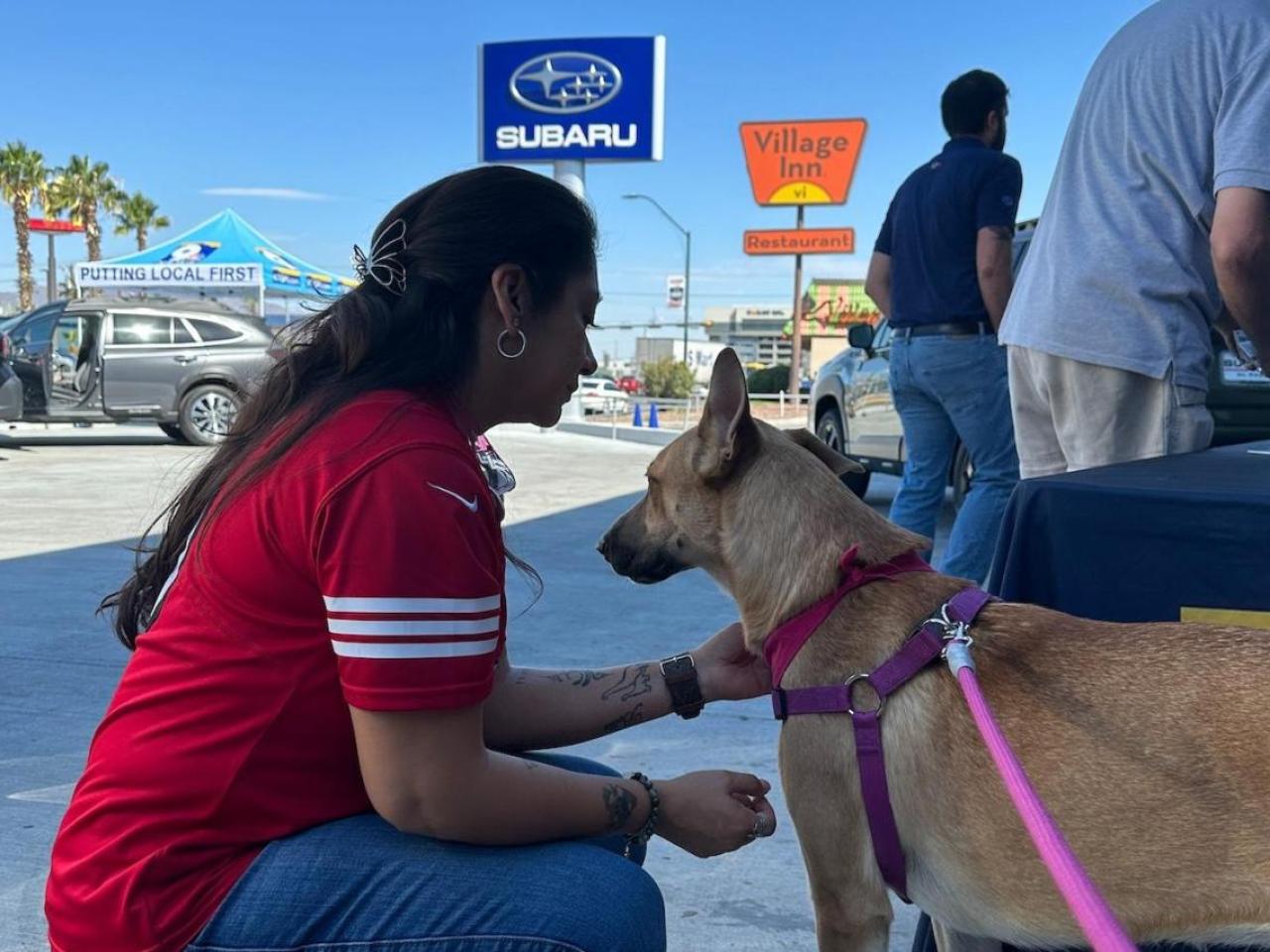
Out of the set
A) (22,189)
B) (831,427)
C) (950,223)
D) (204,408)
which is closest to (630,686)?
(950,223)

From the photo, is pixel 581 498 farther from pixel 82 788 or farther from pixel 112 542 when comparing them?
pixel 82 788

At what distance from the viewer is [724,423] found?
2.38 metres

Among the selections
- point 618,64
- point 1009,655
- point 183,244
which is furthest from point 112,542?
point 183,244

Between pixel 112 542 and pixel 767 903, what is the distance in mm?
6124

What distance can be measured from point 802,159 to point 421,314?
35.4m

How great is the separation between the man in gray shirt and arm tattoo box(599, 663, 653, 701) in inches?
58.6

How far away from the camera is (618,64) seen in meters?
18.1

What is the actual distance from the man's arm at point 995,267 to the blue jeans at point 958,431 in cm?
25

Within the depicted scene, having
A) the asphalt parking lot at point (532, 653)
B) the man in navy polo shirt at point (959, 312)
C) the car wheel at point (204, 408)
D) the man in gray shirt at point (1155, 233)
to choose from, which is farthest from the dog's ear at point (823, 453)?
the car wheel at point (204, 408)

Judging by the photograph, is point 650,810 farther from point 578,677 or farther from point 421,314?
point 421,314

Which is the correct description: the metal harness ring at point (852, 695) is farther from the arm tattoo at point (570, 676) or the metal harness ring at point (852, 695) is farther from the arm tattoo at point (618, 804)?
the arm tattoo at point (570, 676)

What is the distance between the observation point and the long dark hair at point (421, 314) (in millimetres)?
1721

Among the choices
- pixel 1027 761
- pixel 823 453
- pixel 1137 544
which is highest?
pixel 823 453

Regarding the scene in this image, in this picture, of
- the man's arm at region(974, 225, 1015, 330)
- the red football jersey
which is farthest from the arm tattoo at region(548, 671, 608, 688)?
the man's arm at region(974, 225, 1015, 330)
